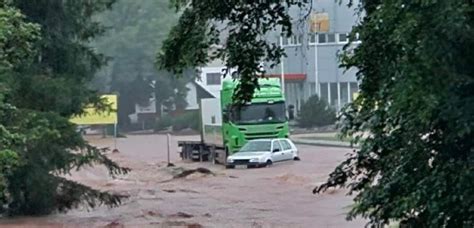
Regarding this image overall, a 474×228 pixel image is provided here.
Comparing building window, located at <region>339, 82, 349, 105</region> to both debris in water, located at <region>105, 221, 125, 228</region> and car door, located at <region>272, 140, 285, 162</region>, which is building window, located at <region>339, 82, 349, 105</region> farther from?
debris in water, located at <region>105, 221, 125, 228</region>

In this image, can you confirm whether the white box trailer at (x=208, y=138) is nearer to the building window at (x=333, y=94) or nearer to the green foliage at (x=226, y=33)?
the building window at (x=333, y=94)

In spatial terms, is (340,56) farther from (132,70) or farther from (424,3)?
(132,70)

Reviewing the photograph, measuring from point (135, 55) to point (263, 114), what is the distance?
152ft

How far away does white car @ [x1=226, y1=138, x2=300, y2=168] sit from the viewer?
170 ft

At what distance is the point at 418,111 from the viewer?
941 centimetres

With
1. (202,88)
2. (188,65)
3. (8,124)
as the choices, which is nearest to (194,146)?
(202,88)

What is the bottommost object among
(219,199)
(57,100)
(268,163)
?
(219,199)

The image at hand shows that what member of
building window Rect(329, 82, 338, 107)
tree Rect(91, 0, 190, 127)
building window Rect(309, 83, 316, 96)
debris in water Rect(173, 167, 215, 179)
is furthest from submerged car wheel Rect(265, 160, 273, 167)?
tree Rect(91, 0, 190, 127)

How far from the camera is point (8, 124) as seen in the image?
2056 centimetres

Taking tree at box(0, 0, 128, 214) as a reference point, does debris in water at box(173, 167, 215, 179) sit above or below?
below

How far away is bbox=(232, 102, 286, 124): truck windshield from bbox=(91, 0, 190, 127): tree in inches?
1681

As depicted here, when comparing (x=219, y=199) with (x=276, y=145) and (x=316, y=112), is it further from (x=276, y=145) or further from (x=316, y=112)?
(x=316, y=112)

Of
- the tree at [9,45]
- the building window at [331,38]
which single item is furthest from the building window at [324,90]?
the tree at [9,45]

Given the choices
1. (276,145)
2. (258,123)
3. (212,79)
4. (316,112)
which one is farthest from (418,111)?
(212,79)
